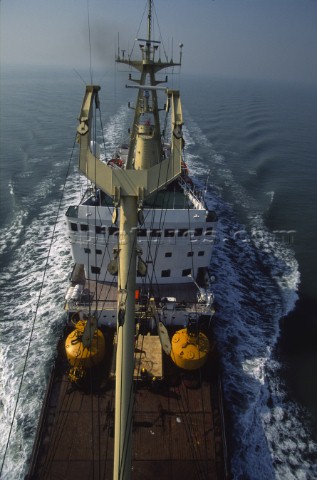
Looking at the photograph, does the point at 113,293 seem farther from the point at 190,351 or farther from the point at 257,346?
the point at 257,346

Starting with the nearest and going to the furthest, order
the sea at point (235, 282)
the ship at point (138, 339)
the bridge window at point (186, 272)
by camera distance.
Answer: the ship at point (138, 339), the sea at point (235, 282), the bridge window at point (186, 272)

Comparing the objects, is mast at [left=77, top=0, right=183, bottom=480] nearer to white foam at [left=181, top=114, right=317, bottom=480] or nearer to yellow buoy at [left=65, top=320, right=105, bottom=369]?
yellow buoy at [left=65, top=320, right=105, bottom=369]

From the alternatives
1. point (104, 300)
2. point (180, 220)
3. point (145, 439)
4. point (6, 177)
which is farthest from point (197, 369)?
point (6, 177)

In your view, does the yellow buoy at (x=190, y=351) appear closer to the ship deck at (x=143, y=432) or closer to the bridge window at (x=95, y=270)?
the ship deck at (x=143, y=432)

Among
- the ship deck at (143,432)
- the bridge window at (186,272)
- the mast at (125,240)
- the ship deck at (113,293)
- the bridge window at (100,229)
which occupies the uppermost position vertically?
the mast at (125,240)

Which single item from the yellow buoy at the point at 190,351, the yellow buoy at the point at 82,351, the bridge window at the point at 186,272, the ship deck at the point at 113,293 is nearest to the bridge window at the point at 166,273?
the ship deck at the point at 113,293

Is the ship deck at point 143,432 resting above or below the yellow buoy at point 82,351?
below

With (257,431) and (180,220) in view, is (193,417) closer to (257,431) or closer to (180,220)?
(257,431)
